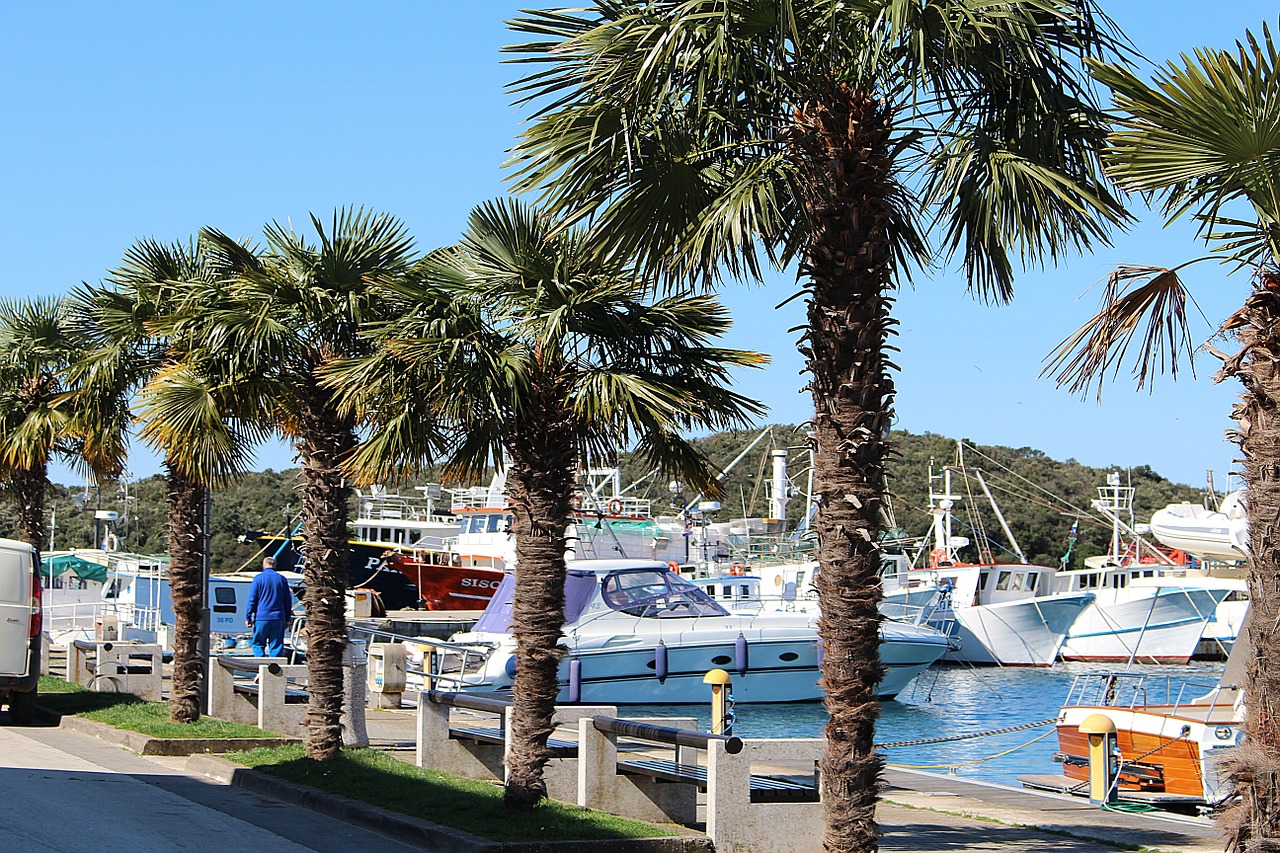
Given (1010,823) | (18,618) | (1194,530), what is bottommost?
(1010,823)

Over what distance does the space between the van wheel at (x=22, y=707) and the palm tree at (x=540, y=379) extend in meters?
8.95

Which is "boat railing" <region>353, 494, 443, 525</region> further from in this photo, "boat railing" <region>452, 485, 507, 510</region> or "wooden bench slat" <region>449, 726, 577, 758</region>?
"wooden bench slat" <region>449, 726, 577, 758</region>

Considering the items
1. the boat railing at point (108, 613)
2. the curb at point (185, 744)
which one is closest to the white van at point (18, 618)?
the curb at point (185, 744)

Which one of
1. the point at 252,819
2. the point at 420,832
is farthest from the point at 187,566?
the point at 420,832

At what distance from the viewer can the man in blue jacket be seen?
62.7 ft

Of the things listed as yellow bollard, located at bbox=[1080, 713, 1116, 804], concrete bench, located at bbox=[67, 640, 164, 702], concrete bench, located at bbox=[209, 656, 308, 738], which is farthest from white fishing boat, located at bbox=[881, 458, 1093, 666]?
yellow bollard, located at bbox=[1080, 713, 1116, 804]

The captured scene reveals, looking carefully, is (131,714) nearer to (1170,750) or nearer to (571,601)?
(571,601)

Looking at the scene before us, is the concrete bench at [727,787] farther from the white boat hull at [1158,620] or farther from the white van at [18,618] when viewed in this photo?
the white boat hull at [1158,620]

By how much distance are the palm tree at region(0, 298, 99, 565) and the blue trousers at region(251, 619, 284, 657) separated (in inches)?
163

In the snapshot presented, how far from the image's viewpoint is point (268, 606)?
19.1m

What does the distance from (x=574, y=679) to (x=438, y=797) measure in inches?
619

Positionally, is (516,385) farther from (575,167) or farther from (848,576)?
(848,576)

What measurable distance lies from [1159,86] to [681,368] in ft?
17.2

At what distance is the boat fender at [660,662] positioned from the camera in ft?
91.6
